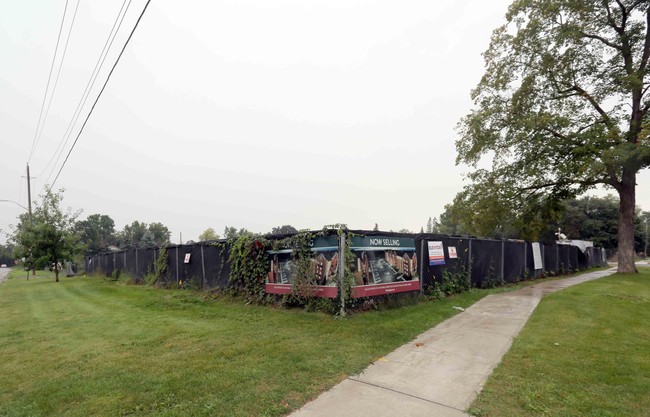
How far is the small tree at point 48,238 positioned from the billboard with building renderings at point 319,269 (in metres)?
21.1

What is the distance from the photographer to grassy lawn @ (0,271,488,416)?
3549mm

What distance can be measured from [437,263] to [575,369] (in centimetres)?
530

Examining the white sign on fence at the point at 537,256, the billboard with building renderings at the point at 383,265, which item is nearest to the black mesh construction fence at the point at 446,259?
the billboard with building renderings at the point at 383,265

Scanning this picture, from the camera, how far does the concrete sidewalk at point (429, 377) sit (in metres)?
3.42

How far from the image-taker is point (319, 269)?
752 centimetres

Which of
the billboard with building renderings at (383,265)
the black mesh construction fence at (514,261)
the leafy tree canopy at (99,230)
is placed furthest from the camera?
the leafy tree canopy at (99,230)

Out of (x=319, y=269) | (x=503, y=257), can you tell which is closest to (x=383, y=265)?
(x=319, y=269)

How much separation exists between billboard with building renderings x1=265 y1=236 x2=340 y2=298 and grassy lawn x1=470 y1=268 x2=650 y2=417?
348 centimetres

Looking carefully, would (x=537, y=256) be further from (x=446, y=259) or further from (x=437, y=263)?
(x=437, y=263)

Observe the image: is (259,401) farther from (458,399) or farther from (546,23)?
(546,23)

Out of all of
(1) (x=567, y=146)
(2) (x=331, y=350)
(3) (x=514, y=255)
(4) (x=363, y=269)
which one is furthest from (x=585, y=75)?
(2) (x=331, y=350)

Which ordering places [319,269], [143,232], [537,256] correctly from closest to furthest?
[319,269] → [537,256] → [143,232]

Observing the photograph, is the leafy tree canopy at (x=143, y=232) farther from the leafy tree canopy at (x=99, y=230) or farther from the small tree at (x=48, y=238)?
the small tree at (x=48, y=238)

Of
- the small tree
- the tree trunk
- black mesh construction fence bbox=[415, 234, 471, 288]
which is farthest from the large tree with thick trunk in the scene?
the small tree
